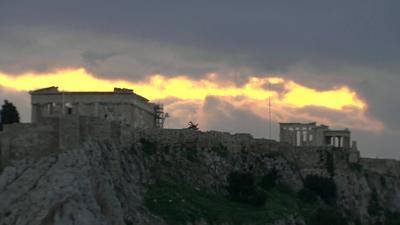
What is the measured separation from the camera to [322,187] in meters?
100

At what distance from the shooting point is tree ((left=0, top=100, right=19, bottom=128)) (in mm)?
87250

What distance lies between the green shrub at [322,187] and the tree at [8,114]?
24.3m

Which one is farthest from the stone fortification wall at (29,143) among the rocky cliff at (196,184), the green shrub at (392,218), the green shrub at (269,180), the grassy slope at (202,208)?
the green shrub at (392,218)

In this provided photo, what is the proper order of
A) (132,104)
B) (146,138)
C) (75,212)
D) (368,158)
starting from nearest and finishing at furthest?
(75,212) → (146,138) → (132,104) → (368,158)

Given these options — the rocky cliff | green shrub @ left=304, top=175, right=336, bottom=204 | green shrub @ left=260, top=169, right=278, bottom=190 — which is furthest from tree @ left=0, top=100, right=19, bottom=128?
green shrub @ left=304, top=175, right=336, bottom=204

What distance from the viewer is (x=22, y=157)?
7431 cm

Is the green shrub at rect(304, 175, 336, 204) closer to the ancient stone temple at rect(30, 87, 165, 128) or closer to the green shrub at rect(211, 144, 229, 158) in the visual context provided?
the green shrub at rect(211, 144, 229, 158)

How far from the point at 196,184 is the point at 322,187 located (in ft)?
59.5

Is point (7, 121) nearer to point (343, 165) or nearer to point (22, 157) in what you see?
point (22, 157)

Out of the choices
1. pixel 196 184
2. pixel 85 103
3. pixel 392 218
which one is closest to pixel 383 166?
pixel 392 218

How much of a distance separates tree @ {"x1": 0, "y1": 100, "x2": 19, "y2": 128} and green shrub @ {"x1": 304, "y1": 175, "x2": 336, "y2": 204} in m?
24.3

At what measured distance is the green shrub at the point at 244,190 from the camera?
8712cm

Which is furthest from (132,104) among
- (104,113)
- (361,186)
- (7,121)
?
(361,186)

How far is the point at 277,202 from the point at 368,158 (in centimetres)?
2259
